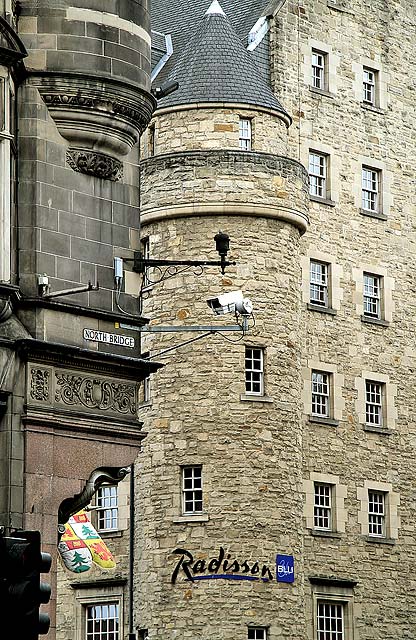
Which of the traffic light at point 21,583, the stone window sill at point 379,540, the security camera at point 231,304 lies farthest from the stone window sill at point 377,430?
the traffic light at point 21,583

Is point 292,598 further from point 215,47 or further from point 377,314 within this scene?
point 215,47

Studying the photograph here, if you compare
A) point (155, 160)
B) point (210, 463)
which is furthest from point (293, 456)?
point (155, 160)

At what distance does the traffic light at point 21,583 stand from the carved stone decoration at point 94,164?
14.2 m

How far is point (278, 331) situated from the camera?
46750 millimetres

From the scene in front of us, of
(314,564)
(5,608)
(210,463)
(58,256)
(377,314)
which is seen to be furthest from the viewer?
(377,314)

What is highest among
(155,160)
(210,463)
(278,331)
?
(155,160)

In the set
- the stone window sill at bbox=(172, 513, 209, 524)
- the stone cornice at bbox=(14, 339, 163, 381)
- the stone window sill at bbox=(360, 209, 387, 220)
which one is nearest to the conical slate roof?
the stone window sill at bbox=(360, 209, 387, 220)

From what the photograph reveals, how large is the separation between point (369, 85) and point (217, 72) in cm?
791

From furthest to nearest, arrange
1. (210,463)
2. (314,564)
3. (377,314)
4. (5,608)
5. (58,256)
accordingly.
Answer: (377,314) < (314,564) < (210,463) < (58,256) < (5,608)

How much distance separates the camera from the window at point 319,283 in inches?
1981

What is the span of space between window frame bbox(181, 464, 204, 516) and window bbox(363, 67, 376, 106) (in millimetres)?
14768

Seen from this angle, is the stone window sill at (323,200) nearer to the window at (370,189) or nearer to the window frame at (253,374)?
the window at (370,189)

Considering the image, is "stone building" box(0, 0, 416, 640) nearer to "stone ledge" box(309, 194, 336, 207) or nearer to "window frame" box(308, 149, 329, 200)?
"window frame" box(308, 149, 329, 200)

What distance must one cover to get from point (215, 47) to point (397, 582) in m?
16.5
